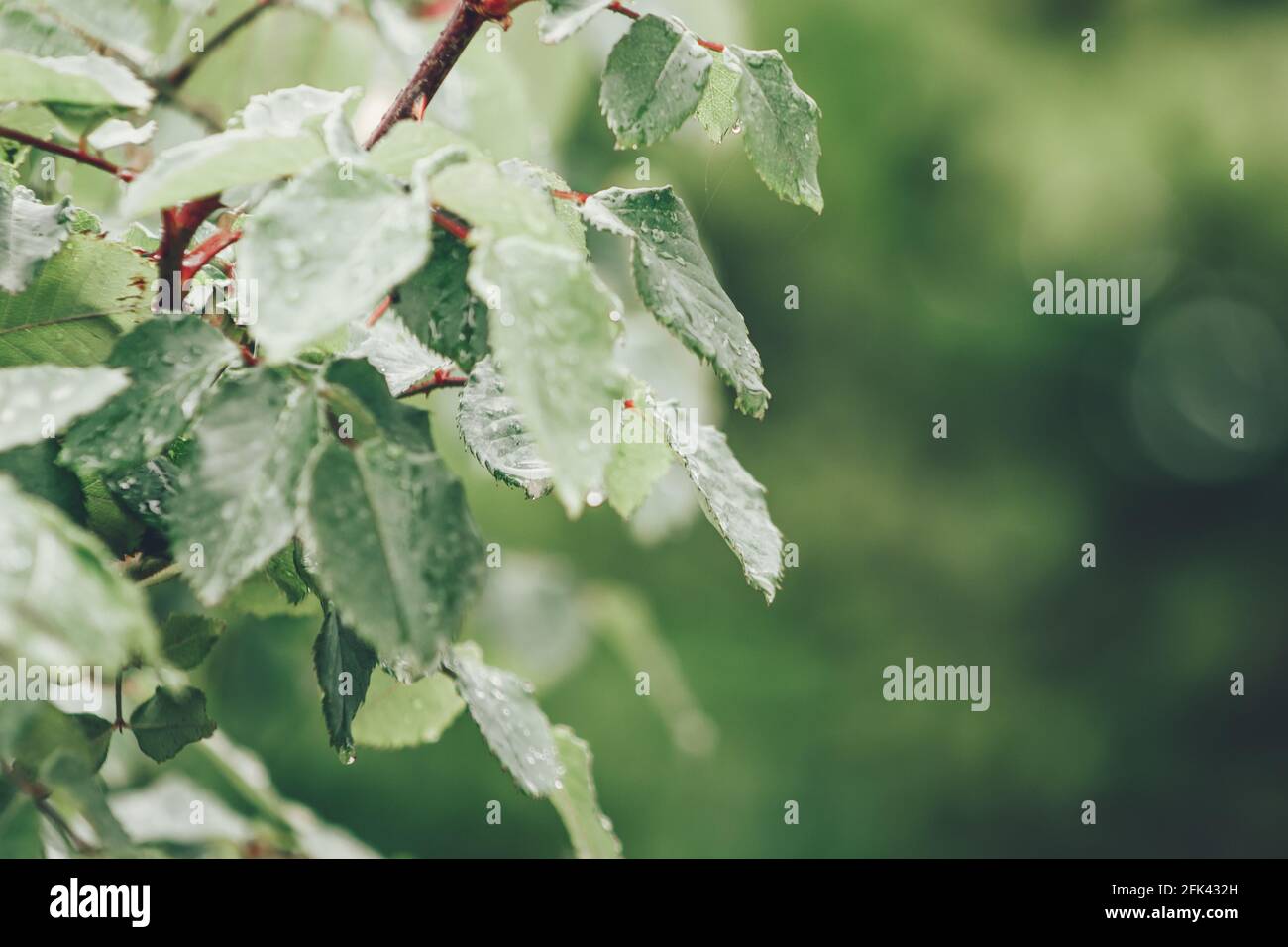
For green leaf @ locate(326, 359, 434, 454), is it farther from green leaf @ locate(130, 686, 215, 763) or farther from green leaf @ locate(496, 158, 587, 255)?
green leaf @ locate(130, 686, 215, 763)

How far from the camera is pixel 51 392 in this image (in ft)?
1.43

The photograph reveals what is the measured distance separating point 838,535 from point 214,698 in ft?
10.6

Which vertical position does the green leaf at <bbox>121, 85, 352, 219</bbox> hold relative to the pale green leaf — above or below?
above

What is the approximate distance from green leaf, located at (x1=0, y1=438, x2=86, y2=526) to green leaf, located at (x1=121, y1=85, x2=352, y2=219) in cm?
14

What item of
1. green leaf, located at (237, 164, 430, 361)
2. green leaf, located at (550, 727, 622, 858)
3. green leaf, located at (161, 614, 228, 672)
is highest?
green leaf, located at (237, 164, 430, 361)

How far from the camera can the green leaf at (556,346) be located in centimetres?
39

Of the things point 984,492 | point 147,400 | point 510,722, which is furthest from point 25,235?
point 984,492

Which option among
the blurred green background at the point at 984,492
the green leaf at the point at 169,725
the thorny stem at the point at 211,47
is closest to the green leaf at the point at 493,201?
the green leaf at the point at 169,725

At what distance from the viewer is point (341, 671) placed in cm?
59

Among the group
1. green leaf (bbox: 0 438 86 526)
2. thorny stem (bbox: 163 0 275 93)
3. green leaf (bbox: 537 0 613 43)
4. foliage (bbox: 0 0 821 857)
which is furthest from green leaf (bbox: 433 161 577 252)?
thorny stem (bbox: 163 0 275 93)

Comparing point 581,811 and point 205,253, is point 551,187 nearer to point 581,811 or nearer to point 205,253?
point 205,253

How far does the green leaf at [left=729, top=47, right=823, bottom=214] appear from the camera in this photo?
0.57 meters

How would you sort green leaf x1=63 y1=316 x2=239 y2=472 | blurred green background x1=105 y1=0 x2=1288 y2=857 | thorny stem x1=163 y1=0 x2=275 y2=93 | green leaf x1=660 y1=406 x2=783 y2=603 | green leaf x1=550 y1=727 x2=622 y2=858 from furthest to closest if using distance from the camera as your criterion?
blurred green background x1=105 y1=0 x2=1288 y2=857, thorny stem x1=163 y1=0 x2=275 y2=93, green leaf x1=550 y1=727 x2=622 y2=858, green leaf x1=660 y1=406 x2=783 y2=603, green leaf x1=63 y1=316 x2=239 y2=472

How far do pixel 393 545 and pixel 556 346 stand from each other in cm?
10
